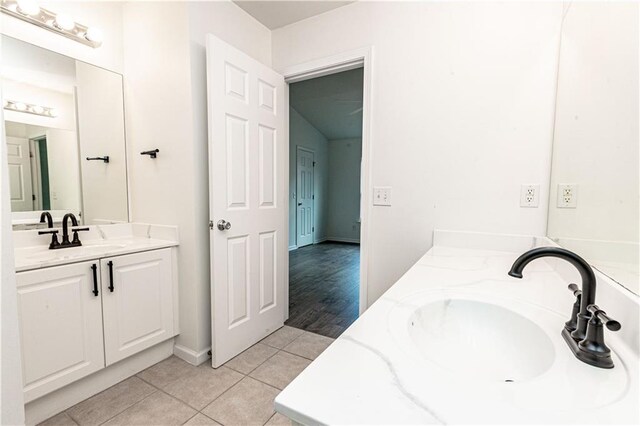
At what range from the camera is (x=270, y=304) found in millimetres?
2227

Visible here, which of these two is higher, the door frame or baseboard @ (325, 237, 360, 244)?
the door frame

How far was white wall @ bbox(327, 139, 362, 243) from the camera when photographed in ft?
21.1

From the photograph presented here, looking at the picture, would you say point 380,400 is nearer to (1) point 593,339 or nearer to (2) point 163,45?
(1) point 593,339

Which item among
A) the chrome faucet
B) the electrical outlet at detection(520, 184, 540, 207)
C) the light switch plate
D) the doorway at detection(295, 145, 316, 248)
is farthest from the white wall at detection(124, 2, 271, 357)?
the doorway at detection(295, 145, 316, 248)

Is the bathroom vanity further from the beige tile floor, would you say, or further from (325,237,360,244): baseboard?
(325,237,360,244): baseboard

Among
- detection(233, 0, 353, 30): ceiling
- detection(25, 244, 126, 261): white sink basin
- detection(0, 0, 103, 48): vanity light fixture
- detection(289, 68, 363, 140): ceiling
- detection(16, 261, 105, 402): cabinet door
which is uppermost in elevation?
detection(289, 68, 363, 140): ceiling

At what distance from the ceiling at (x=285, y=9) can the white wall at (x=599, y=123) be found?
1.39 meters

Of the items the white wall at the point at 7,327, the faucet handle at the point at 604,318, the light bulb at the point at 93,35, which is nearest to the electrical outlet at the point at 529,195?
the faucet handle at the point at 604,318

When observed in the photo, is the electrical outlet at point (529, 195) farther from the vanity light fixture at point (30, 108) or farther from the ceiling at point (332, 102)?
the vanity light fixture at point (30, 108)

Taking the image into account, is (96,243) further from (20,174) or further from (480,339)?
(480,339)

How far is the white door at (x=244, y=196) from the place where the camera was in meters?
1.73

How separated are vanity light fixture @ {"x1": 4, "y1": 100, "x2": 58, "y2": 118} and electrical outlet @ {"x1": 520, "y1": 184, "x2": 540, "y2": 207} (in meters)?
2.77

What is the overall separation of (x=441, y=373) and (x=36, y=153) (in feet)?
7.66

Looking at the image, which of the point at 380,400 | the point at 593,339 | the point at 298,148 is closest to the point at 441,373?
the point at 380,400
